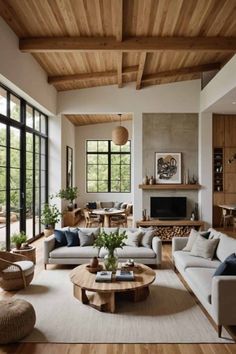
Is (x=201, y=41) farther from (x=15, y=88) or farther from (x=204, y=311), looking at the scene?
(x=204, y=311)

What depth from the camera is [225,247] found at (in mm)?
4820

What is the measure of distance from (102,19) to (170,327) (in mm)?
5022

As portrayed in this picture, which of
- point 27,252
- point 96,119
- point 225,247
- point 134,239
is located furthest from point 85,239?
point 96,119

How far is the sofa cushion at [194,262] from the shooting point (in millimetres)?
4699

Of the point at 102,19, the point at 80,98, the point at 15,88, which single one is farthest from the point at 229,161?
the point at 15,88

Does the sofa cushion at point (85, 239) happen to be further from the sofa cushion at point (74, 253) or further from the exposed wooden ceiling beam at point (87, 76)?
the exposed wooden ceiling beam at point (87, 76)

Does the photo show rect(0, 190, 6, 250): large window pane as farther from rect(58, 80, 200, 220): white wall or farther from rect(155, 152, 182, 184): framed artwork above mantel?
rect(155, 152, 182, 184): framed artwork above mantel

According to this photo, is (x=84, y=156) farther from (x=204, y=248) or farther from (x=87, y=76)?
(x=204, y=248)

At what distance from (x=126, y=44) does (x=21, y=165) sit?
142 inches

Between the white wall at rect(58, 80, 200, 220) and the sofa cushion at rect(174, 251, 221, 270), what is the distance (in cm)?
377

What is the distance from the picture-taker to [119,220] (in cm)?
985

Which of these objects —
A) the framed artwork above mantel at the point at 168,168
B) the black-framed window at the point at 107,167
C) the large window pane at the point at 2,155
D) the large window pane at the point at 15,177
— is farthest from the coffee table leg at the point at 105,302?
the black-framed window at the point at 107,167

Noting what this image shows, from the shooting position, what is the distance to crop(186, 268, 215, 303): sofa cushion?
3.73m

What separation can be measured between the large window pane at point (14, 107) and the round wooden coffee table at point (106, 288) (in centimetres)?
385
